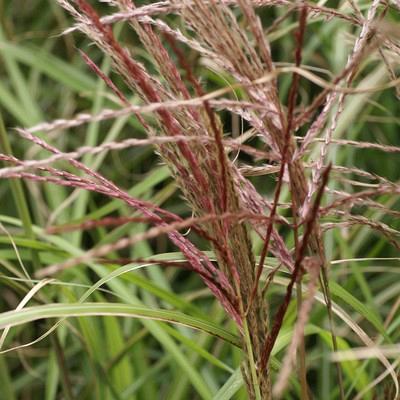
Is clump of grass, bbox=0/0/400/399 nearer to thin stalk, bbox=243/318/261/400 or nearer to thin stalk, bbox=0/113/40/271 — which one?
thin stalk, bbox=243/318/261/400

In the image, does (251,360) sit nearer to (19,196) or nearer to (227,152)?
(227,152)

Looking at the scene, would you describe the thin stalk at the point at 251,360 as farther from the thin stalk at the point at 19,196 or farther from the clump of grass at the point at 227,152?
the thin stalk at the point at 19,196

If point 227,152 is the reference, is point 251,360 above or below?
below

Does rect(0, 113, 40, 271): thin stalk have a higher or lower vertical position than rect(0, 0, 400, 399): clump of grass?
lower

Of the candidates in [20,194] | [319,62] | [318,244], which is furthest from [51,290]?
[319,62]

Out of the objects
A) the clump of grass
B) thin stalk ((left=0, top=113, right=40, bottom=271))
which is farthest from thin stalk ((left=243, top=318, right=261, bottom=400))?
→ thin stalk ((left=0, top=113, right=40, bottom=271))

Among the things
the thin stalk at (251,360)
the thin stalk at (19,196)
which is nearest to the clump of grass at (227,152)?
the thin stalk at (251,360)

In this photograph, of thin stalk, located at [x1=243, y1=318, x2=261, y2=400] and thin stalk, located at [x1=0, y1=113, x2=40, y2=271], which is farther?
thin stalk, located at [x1=0, y1=113, x2=40, y2=271]

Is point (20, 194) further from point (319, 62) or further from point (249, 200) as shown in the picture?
point (319, 62)

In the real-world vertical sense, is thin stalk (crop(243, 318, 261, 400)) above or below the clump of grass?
below

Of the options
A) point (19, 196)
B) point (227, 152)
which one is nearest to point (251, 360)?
point (227, 152)

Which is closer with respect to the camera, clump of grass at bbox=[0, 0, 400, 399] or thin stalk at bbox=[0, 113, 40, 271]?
clump of grass at bbox=[0, 0, 400, 399]
